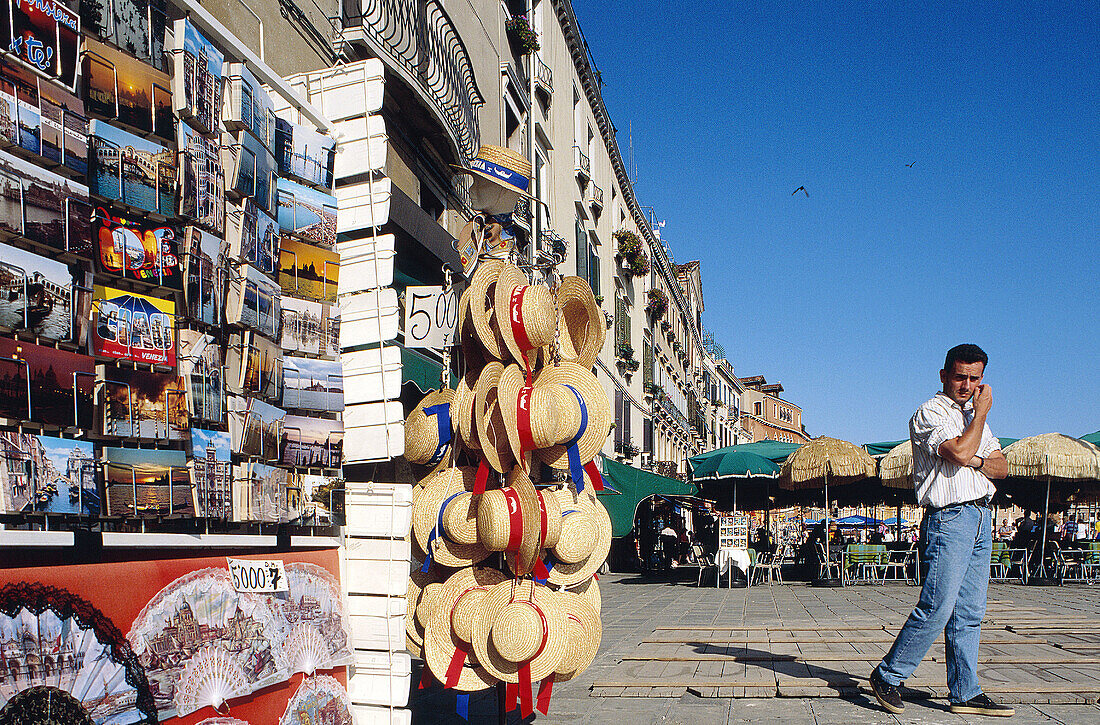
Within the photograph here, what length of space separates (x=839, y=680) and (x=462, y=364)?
3.07 m

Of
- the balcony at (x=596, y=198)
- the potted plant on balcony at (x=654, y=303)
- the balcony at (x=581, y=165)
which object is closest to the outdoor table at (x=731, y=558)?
the balcony at (x=581, y=165)

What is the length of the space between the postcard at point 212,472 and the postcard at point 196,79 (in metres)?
1.05

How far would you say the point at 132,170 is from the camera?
8.91ft

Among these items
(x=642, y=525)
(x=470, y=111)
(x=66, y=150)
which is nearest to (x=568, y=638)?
(x=66, y=150)

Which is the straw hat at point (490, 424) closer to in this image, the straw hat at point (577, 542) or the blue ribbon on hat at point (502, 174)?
the straw hat at point (577, 542)

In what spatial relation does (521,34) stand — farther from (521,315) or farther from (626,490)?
(521,315)

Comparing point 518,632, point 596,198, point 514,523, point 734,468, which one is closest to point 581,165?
point 596,198

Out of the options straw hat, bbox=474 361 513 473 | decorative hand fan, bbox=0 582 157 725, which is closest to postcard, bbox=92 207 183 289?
decorative hand fan, bbox=0 582 157 725

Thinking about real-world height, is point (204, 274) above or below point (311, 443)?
above

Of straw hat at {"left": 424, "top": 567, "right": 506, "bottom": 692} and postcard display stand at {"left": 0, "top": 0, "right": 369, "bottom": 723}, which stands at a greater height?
postcard display stand at {"left": 0, "top": 0, "right": 369, "bottom": 723}

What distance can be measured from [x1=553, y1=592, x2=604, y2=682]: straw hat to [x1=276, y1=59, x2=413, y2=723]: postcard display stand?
73 cm

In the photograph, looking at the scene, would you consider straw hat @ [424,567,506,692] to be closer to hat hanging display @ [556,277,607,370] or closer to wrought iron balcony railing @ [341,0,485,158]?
hat hanging display @ [556,277,607,370]

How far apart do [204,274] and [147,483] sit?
0.72 metres

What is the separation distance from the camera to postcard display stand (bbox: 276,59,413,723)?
3730 mm
